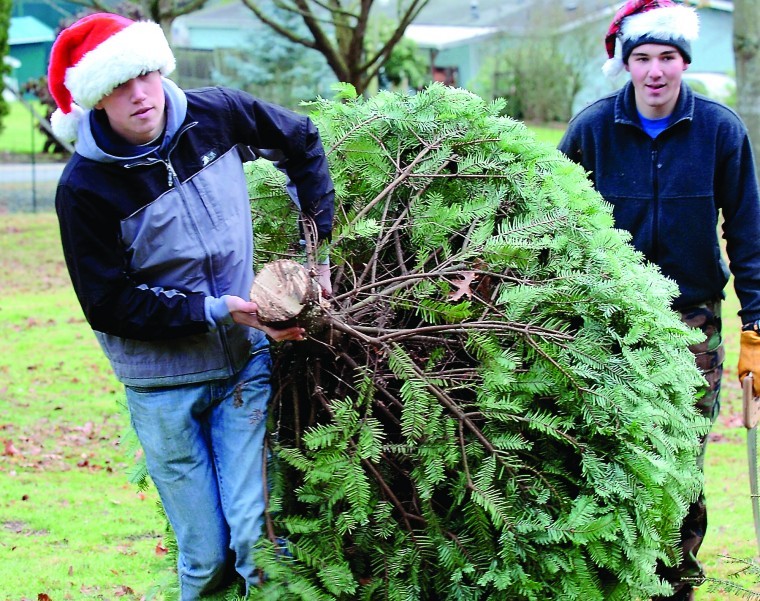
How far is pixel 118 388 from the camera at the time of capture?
8.82 meters

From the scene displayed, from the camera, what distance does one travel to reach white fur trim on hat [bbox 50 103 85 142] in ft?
10.5

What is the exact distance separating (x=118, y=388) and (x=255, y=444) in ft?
19.4

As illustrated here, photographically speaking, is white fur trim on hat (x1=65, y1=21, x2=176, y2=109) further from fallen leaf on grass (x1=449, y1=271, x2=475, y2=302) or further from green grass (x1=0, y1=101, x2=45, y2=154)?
green grass (x1=0, y1=101, x2=45, y2=154)

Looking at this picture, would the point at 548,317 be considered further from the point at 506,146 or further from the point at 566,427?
the point at 506,146

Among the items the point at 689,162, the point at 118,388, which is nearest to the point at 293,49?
the point at 118,388

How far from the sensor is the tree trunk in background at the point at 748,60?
38.5 feet

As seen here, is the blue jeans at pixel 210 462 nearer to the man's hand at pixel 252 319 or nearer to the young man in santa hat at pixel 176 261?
the young man in santa hat at pixel 176 261

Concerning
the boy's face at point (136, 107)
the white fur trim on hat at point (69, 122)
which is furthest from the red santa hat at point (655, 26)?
the white fur trim on hat at point (69, 122)

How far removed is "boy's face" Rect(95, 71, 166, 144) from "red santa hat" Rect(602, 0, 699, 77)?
6.99ft

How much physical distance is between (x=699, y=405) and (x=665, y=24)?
163 centimetres

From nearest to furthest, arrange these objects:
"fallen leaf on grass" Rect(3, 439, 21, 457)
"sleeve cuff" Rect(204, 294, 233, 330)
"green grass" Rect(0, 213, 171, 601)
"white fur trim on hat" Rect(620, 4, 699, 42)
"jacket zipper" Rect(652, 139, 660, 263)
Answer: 1. "sleeve cuff" Rect(204, 294, 233, 330)
2. "white fur trim on hat" Rect(620, 4, 699, 42)
3. "jacket zipper" Rect(652, 139, 660, 263)
4. "green grass" Rect(0, 213, 171, 601)
5. "fallen leaf on grass" Rect(3, 439, 21, 457)

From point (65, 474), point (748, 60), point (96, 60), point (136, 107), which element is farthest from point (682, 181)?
point (748, 60)

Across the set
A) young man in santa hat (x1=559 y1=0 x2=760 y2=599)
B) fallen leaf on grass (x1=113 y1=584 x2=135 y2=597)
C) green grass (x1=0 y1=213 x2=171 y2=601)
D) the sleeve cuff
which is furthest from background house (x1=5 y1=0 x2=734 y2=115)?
the sleeve cuff

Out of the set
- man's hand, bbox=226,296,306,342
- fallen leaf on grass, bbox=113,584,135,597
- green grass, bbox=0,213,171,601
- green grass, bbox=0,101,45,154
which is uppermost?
man's hand, bbox=226,296,306,342
